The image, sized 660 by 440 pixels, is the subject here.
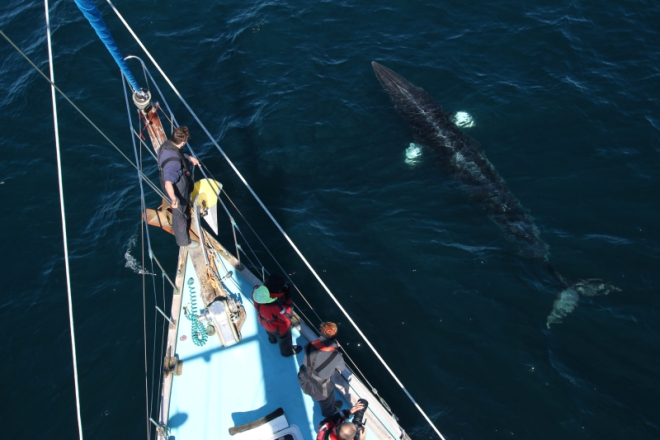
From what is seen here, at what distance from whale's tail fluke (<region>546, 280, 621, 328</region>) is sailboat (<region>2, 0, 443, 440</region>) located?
6785mm

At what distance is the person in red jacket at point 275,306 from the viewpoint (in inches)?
447

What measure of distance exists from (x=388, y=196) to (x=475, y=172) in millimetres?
3624

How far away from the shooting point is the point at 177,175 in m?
11.4

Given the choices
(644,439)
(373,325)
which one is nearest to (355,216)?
(373,325)

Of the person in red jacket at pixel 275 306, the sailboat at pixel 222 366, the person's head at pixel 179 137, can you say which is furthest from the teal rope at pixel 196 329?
the person's head at pixel 179 137

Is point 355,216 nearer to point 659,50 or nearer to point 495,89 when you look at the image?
point 495,89

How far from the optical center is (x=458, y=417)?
14141 mm

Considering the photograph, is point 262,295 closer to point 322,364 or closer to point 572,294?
point 322,364

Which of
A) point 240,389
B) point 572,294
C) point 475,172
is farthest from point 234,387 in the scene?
point 475,172

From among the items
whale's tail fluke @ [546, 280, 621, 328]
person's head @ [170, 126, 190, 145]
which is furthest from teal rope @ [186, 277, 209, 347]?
whale's tail fluke @ [546, 280, 621, 328]

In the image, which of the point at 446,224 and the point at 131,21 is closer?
the point at 446,224

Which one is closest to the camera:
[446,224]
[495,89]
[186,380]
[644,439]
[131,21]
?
[186,380]

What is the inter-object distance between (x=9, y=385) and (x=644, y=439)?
18728 millimetres

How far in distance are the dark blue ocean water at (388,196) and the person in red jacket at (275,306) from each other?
4.56 metres
